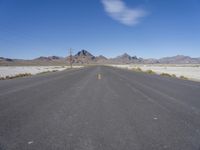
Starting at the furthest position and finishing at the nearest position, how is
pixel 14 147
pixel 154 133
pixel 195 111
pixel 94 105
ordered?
pixel 94 105
pixel 195 111
pixel 154 133
pixel 14 147

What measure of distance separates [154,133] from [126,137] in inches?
28.0

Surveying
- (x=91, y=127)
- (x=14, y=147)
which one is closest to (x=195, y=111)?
(x=91, y=127)

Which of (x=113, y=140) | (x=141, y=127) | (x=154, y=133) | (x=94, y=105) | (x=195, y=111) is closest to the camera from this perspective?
(x=113, y=140)

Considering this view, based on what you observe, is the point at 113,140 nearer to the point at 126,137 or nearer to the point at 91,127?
the point at 126,137

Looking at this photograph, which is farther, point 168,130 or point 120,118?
point 120,118

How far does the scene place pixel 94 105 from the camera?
7.83 meters

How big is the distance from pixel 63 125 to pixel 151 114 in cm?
275

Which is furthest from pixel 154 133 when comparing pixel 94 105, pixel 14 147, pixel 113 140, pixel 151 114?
pixel 94 105

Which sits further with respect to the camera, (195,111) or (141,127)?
(195,111)

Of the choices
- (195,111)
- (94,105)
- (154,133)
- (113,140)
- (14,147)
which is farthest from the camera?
(94,105)

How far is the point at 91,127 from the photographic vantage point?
5.11 metres

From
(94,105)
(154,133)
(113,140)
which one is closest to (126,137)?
(113,140)

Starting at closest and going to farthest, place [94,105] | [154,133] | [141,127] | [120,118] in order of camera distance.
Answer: [154,133], [141,127], [120,118], [94,105]

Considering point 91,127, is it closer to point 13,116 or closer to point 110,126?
point 110,126
